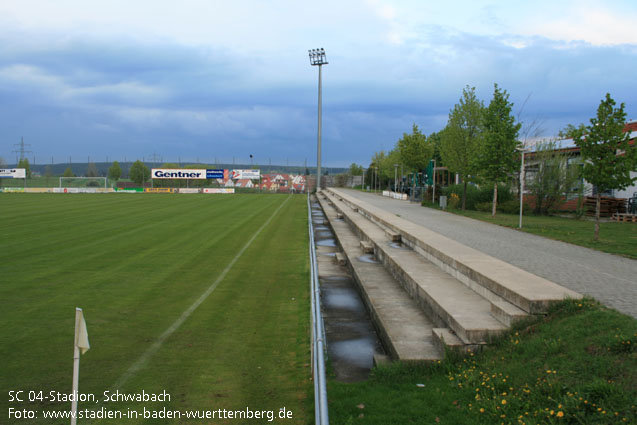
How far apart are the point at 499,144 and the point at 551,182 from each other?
209 inches

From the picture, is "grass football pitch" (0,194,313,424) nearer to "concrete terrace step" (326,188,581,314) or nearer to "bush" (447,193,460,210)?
"concrete terrace step" (326,188,581,314)

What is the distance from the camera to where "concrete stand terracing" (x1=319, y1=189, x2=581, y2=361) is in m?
6.06

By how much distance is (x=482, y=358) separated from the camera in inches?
222

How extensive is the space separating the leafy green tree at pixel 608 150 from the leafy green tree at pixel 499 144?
873 cm

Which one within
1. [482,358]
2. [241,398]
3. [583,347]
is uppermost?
[583,347]

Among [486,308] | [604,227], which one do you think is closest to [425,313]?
[486,308]

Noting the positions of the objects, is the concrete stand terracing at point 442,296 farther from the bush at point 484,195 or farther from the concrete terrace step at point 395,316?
the bush at point 484,195

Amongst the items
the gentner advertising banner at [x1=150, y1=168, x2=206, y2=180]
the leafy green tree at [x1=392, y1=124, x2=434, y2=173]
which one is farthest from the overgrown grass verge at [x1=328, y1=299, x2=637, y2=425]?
the gentner advertising banner at [x1=150, y1=168, x2=206, y2=180]

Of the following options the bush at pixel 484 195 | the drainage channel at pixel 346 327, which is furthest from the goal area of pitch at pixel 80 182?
the drainage channel at pixel 346 327

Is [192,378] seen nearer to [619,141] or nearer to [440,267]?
[440,267]

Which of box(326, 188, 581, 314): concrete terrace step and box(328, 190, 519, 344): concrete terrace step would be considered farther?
box(326, 188, 581, 314): concrete terrace step

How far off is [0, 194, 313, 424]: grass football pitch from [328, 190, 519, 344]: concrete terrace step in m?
1.98

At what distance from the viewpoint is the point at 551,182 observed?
27.8 m

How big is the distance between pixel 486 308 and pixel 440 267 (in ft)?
10.8
